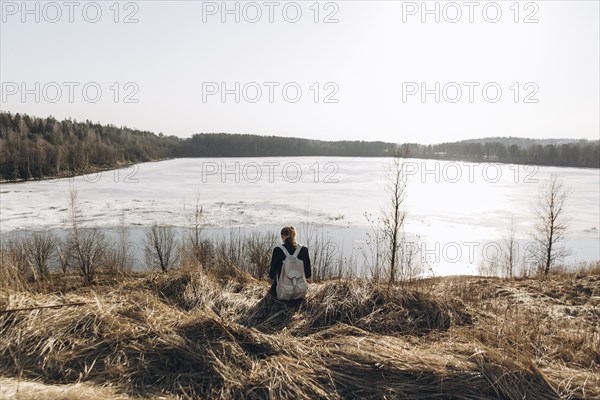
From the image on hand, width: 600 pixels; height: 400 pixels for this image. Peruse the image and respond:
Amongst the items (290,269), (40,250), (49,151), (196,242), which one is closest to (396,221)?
(196,242)

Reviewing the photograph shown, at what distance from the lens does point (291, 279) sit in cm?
472

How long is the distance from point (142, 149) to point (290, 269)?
8357 centimetres

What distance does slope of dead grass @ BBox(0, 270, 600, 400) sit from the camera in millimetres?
2781

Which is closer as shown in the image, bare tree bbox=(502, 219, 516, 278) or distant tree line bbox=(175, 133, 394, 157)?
bare tree bbox=(502, 219, 516, 278)

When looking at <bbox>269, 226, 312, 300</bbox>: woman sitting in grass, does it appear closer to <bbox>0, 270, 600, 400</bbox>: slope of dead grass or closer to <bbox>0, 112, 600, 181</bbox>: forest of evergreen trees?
<bbox>0, 270, 600, 400</bbox>: slope of dead grass

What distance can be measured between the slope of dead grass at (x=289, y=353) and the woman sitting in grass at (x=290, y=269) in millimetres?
232

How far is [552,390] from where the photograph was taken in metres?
2.82

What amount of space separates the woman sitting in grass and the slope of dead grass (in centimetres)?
23

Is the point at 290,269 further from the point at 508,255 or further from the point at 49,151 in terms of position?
the point at 49,151

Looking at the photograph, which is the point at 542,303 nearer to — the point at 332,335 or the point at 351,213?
the point at 332,335

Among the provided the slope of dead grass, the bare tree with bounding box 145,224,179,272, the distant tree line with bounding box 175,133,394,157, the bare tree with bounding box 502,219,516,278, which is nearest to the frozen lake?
the bare tree with bounding box 502,219,516,278

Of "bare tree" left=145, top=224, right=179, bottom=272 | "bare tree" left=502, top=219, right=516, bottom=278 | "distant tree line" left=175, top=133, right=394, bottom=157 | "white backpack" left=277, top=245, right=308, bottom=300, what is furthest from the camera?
"distant tree line" left=175, top=133, right=394, bottom=157

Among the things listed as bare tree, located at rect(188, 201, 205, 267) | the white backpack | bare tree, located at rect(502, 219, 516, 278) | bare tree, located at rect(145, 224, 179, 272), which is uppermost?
the white backpack

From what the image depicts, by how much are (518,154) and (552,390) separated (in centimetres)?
10701
